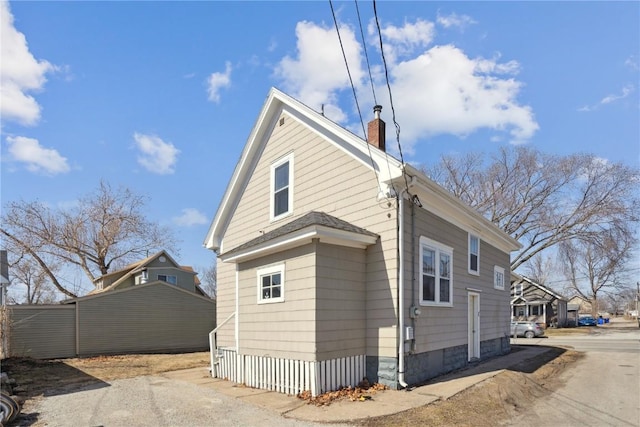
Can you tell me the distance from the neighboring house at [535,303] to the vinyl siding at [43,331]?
121ft

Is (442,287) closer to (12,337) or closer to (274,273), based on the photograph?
(274,273)

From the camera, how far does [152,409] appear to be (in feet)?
26.7

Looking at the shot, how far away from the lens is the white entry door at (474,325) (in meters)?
13.3

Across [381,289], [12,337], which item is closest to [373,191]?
[381,289]

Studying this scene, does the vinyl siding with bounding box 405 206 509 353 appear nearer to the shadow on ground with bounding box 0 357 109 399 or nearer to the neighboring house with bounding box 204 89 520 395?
the neighboring house with bounding box 204 89 520 395

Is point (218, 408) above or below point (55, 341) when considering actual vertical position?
above

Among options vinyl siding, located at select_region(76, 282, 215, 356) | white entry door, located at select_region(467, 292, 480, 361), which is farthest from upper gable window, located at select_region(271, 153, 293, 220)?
vinyl siding, located at select_region(76, 282, 215, 356)

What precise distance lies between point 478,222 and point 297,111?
6570mm

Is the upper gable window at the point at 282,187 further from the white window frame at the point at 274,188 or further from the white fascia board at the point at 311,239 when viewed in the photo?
the white fascia board at the point at 311,239

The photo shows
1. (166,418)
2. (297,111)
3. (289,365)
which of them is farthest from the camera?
(297,111)

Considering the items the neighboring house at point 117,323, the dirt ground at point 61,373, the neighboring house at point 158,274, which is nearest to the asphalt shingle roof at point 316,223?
the dirt ground at point 61,373

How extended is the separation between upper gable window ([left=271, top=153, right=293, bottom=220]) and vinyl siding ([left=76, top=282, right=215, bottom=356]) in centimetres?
1386

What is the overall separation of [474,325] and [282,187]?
742cm

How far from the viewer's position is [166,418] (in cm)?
739
